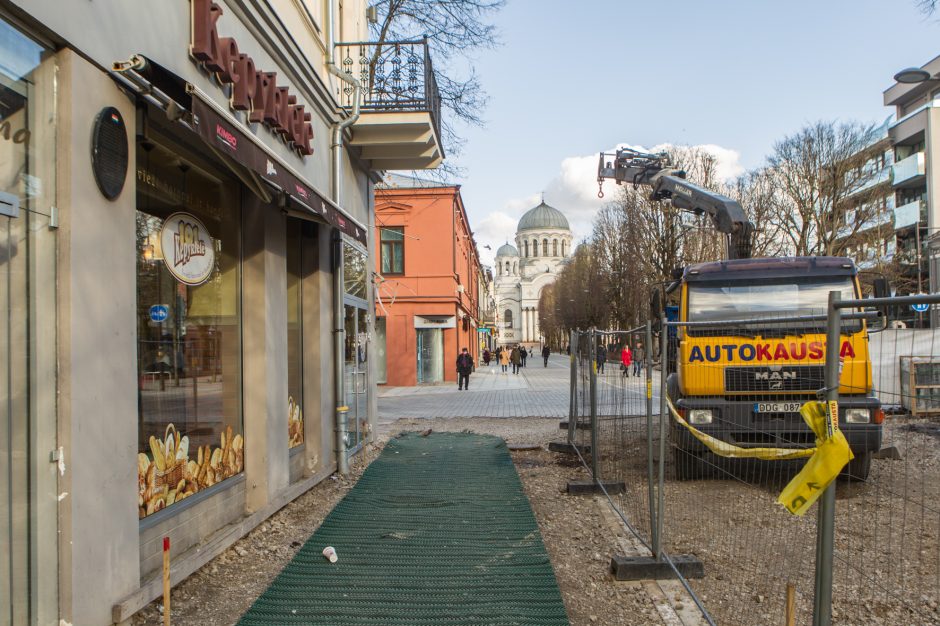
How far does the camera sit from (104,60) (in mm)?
4086

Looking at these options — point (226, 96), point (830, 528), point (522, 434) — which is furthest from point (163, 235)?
point (522, 434)

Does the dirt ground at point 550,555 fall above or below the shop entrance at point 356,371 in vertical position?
below

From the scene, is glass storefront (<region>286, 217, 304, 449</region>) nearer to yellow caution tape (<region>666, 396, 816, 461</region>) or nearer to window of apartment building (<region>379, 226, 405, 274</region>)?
yellow caution tape (<region>666, 396, 816, 461</region>)

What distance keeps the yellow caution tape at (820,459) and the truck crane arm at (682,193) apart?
9.27 meters

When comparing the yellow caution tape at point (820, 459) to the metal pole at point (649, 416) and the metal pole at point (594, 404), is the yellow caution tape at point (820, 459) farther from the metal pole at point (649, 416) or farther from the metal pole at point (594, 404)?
the metal pole at point (594, 404)

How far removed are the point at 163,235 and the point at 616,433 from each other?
4.90 m

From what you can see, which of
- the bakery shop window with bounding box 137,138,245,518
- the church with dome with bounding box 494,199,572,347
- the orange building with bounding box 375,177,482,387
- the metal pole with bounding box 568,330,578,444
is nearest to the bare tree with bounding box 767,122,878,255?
the orange building with bounding box 375,177,482,387

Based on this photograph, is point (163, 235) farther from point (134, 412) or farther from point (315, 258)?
point (315, 258)

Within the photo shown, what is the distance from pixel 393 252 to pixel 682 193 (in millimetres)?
18973

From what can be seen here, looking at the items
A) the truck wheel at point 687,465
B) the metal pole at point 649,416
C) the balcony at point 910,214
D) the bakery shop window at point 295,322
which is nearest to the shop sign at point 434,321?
the bakery shop window at point 295,322

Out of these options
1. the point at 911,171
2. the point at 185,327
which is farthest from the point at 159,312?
the point at 911,171

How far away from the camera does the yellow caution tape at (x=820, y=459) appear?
2.96 m

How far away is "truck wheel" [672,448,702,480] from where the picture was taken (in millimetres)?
5920

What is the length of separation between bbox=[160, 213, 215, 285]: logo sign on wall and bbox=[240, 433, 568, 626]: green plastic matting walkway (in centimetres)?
232
